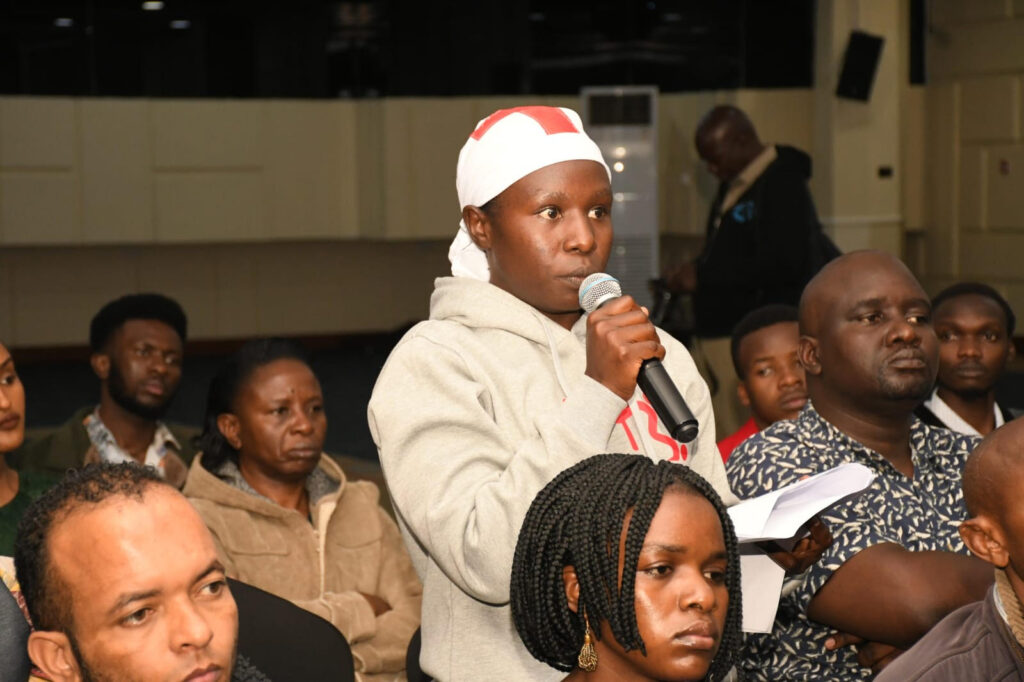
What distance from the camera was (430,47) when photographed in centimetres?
902

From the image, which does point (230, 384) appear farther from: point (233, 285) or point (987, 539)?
point (233, 285)

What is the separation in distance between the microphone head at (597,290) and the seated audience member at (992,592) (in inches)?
20.7

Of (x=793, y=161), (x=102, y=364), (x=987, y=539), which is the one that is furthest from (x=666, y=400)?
(x=793, y=161)

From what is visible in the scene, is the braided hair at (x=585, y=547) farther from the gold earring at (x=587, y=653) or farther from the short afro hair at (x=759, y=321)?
the short afro hair at (x=759, y=321)

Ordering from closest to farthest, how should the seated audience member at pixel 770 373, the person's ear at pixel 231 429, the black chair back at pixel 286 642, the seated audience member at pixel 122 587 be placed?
1. the seated audience member at pixel 122 587
2. the black chair back at pixel 286 642
3. the person's ear at pixel 231 429
4. the seated audience member at pixel 770 373

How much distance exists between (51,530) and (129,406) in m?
2.34

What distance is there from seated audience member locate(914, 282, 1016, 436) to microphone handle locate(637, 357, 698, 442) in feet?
6.29

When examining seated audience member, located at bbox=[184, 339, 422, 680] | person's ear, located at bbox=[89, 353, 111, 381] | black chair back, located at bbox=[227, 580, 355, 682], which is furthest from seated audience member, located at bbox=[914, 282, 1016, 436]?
person's ear, located at bbox=[89, 353, 111, 381]

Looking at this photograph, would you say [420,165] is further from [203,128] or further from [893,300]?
[893,300]

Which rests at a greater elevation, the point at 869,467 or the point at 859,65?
the point at 859,65

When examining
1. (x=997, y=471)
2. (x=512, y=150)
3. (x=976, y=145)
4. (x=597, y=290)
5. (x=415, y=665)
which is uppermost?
(x=976, y=145)

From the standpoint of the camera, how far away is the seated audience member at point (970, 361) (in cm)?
320

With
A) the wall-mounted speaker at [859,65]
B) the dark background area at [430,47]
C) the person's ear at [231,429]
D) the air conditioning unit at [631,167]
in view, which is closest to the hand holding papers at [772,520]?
the person's ear at [231,429]

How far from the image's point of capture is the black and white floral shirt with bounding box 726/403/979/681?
6.27 ft
